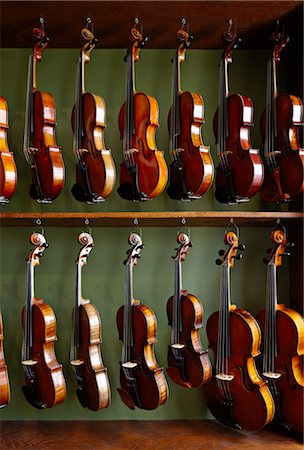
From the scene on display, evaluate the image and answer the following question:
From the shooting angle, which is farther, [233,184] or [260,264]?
[260,264]

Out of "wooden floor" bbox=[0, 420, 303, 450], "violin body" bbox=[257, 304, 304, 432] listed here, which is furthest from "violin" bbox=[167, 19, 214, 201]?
"wooden floor" bbox=[0, 420, 303, 450]

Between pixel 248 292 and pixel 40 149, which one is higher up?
pixel 40 149

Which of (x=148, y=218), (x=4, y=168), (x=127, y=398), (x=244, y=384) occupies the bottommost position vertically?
(x=127, y=398)

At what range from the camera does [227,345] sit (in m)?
2.39

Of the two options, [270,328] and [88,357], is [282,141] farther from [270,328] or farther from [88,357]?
[88,357]

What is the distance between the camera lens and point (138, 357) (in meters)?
2.43

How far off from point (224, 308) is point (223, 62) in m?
1.18

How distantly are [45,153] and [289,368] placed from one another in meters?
1.46

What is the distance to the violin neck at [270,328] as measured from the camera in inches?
94.0

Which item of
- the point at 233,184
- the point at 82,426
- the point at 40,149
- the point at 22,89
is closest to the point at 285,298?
the point at 233,184

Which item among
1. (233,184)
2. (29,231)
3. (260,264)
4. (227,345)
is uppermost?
(233,184)

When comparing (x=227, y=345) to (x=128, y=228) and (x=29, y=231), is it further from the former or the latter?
(x=29, y=231)

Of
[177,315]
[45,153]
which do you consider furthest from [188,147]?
[177,315]

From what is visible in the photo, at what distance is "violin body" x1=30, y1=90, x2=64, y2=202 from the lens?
238 centimetres
